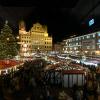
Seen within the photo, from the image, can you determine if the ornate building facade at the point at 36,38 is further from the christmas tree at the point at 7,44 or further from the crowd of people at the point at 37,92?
the crowd of people at the point at 37,92

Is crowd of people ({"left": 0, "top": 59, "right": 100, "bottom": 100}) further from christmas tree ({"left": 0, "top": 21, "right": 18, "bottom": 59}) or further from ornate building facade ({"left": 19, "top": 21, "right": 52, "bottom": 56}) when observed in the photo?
ornate building facade ({"left": 19, "top": 21, "right": 52, "bottom": 56})

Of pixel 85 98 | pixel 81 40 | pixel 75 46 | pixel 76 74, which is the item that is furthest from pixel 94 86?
pixel 75 46

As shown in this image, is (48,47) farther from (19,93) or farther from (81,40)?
(19,93)

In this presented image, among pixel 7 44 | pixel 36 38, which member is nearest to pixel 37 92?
pixel 7 44

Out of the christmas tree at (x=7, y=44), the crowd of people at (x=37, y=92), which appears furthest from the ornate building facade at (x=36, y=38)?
the crowd of people at (x=37, y=92)

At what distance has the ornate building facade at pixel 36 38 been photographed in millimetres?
152550

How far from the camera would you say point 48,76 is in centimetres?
1848

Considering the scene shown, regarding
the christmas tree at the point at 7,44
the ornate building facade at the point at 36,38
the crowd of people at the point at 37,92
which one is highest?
the ornate building facade at the point at 36,38

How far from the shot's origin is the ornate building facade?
15255 centimetres

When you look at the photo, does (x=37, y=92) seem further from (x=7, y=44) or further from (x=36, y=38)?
(x=36, y=38)

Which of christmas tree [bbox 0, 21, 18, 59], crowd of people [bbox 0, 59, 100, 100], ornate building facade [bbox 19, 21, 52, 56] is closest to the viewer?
crowd of people [bbox 0, 59, 100, 100]

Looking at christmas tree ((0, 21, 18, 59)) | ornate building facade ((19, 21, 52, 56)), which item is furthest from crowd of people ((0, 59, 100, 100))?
ornate building facade ((19, 21, 52, 56))

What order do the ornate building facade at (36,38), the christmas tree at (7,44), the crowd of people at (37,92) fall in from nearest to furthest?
the crowd of people at (37,92), the christmas tree at (7,44), the ornate building facade at (36,38)

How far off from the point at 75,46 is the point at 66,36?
16.6 meters
